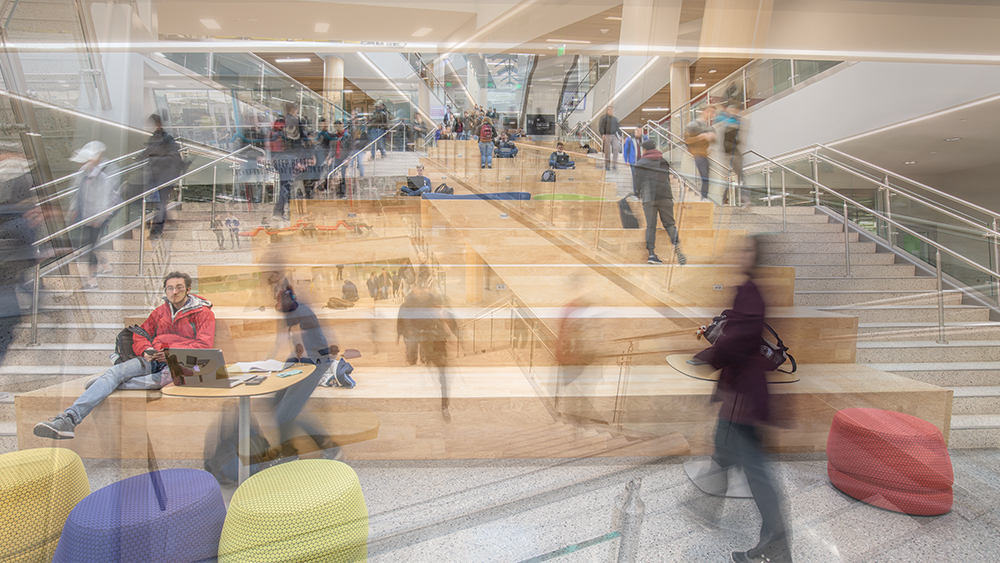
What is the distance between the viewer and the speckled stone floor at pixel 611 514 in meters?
2.20

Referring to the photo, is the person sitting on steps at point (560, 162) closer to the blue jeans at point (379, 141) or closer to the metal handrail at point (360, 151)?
the blue jeans at point (379, 141)

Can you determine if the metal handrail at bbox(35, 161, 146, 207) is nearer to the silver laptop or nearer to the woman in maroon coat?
the silver laptop

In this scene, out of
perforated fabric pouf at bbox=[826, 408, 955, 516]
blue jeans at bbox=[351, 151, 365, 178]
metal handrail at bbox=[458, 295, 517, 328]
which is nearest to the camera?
perforated fabric pouf at bbox=[826, 408, 955, 516]

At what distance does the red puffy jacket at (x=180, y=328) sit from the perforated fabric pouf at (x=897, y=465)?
4.00m

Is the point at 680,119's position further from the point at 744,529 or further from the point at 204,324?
the point at 204,324

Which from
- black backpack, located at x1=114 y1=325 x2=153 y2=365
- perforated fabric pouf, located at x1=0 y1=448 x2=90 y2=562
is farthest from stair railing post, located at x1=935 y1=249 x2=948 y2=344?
black backpack, located at x1=114 y1=325 x2=153 y2=365

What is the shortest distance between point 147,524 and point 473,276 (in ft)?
12.3

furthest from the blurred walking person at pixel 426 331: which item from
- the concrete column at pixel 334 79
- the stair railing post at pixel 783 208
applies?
the concrete column at pixel 334 79

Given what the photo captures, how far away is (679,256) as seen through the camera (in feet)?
15.6

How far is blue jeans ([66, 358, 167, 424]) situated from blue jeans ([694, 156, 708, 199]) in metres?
5.38

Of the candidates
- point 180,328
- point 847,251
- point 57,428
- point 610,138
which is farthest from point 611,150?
point 57,428

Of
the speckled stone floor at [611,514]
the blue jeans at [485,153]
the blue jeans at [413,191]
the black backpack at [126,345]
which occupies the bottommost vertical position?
the speckled stone floor at [611,514]

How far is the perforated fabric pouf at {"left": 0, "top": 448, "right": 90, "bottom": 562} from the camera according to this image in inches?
69.4

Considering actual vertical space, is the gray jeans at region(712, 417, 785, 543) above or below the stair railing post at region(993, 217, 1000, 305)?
below
